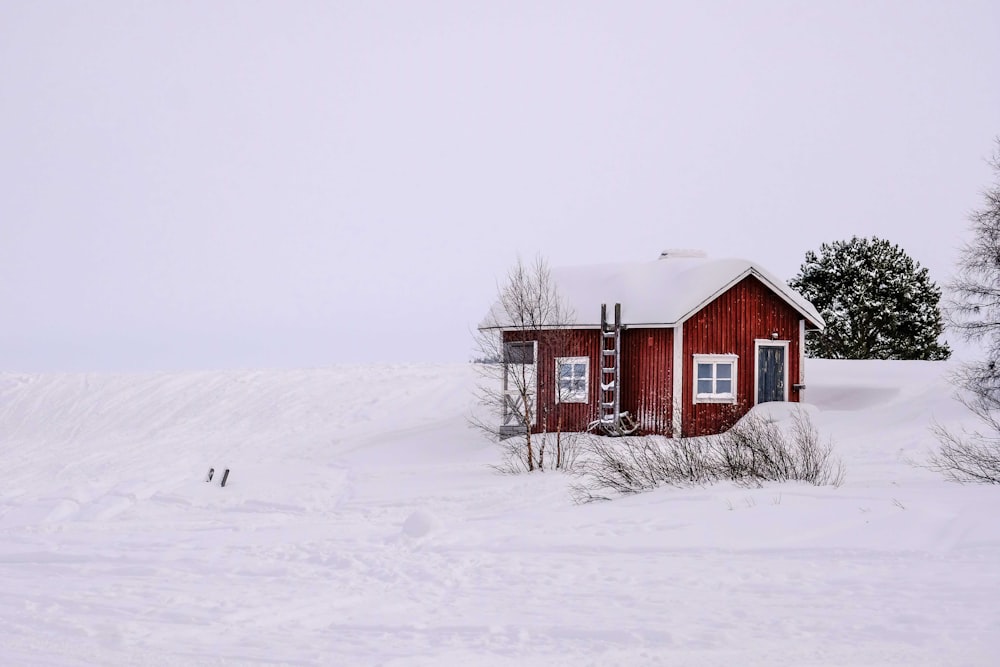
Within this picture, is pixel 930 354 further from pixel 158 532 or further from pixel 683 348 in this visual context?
pixel 158 532

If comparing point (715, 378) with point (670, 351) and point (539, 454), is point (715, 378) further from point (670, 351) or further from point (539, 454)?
point (539, 454)

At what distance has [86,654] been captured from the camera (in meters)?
6.89

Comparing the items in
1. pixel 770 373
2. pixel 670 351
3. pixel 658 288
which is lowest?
pixel 770 373

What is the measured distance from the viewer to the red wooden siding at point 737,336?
24.9 meters

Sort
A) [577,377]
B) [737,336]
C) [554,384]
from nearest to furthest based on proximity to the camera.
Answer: [554,384], [737,336], [577,377]

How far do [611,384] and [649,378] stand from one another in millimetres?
1022

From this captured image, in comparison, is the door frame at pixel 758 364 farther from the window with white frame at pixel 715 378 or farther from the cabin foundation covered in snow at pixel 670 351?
the window with white frame at pixel 715 378

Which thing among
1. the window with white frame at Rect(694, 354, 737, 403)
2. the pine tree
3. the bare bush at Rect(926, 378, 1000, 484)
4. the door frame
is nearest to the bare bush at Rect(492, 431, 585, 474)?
the window with white frame at Rect(694, 354, 737, 403)

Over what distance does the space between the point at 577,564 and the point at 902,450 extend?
1304 cm

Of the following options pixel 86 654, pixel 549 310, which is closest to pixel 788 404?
pixel 549 310

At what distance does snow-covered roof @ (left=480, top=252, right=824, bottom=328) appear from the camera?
976 inches

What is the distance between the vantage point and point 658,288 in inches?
1021

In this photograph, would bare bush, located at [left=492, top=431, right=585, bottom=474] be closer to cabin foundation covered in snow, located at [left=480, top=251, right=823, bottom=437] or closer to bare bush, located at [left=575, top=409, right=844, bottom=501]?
cabin foundation covered in snow, located at [left=480, top=251, right=823, bottom=437]

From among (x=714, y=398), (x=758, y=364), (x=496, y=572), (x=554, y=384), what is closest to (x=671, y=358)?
(x=714, y=398)
